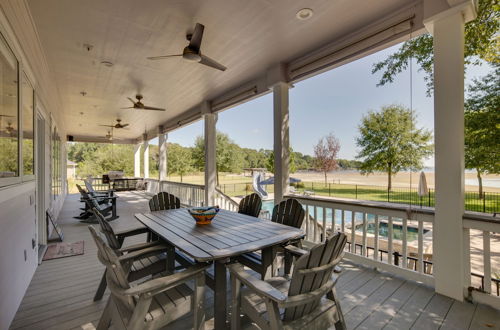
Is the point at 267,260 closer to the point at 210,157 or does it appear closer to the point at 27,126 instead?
the point at 27,126

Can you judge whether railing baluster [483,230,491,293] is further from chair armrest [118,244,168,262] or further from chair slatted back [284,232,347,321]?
chair armrest [118,244,168,262]

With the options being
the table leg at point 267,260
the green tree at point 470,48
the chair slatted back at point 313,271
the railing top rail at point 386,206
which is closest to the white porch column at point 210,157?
the railing top rail at point 386,206

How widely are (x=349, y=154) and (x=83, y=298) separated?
10857 mm

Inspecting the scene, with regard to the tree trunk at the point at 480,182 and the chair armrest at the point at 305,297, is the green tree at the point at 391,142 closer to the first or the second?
the tree trunk at the point at 480,182

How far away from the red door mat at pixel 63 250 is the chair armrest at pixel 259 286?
322 cm

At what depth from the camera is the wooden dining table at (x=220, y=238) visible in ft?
5.65

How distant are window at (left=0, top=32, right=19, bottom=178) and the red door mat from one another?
1883 mm

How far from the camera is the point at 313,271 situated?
1.30 meters

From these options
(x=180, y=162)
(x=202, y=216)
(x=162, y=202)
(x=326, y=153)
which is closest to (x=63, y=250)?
(x=162, y=202)

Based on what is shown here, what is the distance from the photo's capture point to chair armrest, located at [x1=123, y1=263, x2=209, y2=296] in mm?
1315

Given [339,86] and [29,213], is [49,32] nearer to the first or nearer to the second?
[29,213]

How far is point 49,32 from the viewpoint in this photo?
122 inches

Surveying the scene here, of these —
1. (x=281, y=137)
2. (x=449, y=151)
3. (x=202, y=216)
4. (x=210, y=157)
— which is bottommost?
(x=202, y=216)

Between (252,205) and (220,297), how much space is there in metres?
1.68
